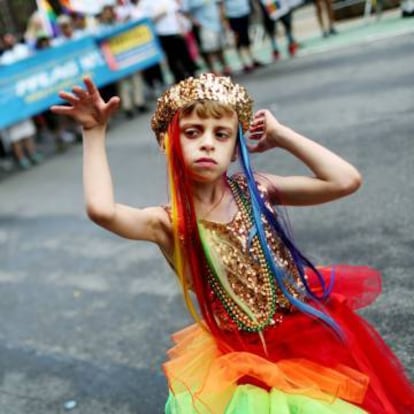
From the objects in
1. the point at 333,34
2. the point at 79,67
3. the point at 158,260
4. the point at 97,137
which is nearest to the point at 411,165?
the point at 158,260

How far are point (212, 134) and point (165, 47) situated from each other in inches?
383

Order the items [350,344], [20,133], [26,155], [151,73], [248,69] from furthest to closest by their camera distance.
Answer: [151,73] < [248,69] < [26,155] < [20,133] < [350,344]

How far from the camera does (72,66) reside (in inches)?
403

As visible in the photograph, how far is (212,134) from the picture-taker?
197 centimetres

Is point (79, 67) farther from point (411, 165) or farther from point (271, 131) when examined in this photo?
point (271, 131)

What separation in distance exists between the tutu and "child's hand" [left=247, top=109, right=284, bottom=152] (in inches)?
18.4

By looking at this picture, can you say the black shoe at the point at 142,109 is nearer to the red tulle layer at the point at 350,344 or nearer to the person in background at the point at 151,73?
the person in background at the point at 151,73

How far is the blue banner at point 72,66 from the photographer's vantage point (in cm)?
949

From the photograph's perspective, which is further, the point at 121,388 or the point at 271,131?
the point at 121,388

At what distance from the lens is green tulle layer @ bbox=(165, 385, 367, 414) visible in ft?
6.08

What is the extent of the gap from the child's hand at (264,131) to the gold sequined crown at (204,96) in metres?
0.13

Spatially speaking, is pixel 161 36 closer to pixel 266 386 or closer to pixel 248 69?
pixel 248 69

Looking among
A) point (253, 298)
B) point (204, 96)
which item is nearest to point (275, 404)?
point (253, 298)

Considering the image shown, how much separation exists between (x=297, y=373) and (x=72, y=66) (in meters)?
8.93
